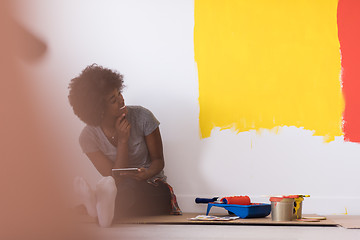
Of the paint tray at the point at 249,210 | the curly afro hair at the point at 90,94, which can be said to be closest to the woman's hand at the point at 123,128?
the curly afro hair at the point at 90,94

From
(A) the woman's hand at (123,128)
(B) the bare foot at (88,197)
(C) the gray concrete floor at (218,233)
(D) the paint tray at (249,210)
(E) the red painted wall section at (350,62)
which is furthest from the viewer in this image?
(E) the red painted wall section at (350,62)

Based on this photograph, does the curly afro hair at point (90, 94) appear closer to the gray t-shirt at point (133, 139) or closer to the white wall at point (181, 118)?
the gray t-shirt at point (133, 139)

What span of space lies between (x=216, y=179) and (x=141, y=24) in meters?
1.17

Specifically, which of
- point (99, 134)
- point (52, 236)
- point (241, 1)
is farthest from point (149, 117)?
point (52, 236)

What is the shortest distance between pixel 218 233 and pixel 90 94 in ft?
3.58

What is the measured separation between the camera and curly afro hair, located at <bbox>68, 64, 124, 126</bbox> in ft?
7.61

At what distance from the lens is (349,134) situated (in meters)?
2.79

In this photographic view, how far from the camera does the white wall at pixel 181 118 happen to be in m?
2.80

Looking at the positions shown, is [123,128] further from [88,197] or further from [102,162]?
[88,197]

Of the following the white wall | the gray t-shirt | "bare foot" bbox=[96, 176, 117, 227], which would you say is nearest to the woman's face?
the gray t-shirt

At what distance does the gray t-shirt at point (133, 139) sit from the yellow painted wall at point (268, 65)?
544 millimetres

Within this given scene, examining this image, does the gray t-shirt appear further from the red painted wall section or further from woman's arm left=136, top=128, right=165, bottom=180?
the red painted wall section

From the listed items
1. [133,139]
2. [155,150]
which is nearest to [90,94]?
[133,139]

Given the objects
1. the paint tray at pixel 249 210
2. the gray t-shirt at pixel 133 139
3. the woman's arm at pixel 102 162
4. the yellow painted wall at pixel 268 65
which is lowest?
the paint tray at pixel 249 210
